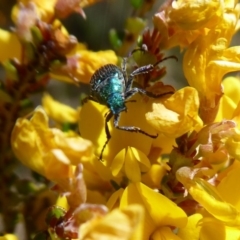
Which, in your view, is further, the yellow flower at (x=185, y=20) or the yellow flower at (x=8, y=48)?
the yellow flower at (x=8, y=48)

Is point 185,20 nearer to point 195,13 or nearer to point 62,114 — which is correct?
point 195,13

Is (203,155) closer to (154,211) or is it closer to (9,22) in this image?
(154,211)

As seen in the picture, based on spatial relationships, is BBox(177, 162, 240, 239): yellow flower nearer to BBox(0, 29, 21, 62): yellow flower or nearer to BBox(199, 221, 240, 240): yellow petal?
BBox(199, 221, 240, 240): yellow petal

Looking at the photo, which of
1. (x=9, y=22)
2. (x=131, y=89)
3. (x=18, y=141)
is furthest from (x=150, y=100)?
(x=9, y=22)

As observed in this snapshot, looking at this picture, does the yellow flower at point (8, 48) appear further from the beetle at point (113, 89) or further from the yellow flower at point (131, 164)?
the yellow flower at point (131, 164)

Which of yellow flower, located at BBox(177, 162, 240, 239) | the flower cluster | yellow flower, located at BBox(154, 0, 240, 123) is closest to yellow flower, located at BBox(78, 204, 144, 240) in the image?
the flower cluster

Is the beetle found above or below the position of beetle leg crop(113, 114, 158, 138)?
above

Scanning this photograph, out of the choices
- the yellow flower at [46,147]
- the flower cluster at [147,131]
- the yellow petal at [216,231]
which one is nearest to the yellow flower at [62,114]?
the flower cluster at [147,131]
